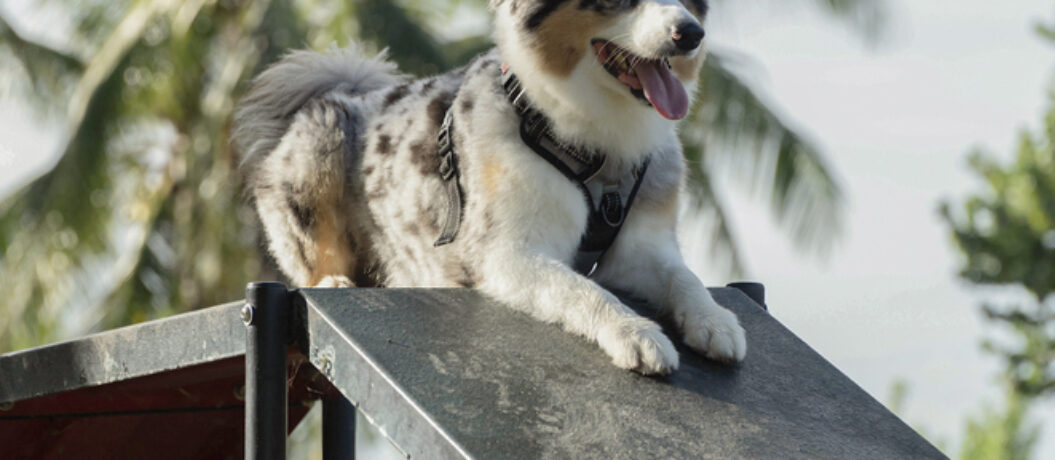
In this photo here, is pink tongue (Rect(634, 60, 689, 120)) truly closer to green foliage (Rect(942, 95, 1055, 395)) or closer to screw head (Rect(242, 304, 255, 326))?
screw head (Rect(242, 304, 255, 326))

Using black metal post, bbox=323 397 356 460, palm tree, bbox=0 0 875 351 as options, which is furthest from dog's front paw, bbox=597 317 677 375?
palm tree, bbox=0 0 875 351

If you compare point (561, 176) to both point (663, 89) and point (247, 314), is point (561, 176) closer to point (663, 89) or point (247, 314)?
point (663, 89)

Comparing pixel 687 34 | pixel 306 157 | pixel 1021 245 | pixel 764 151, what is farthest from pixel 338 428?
pixel 1021 245

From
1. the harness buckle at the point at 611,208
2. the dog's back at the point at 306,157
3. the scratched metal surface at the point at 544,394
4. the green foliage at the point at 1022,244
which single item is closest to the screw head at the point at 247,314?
the scratched metal surface at the point at 544,394

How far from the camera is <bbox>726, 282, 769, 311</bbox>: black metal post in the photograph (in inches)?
174

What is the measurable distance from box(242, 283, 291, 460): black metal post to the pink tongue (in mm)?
1526

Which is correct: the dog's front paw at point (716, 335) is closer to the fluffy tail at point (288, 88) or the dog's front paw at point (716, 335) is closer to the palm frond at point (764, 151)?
the fluffy tail at point (288, 88)

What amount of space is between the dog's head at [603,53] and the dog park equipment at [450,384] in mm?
746

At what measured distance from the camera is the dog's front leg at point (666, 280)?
3557 millimetres

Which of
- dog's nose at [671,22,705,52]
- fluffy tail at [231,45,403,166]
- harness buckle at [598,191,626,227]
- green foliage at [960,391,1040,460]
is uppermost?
dog's nose at [671,22,705,52]

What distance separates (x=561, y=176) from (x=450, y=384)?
49.9 inches

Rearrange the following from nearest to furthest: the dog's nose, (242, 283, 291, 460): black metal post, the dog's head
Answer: (242, 283, 291, 460): black metal post → the dog's nose → the dog's head

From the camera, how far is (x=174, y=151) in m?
14.2

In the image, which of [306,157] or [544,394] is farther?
[306,157]
